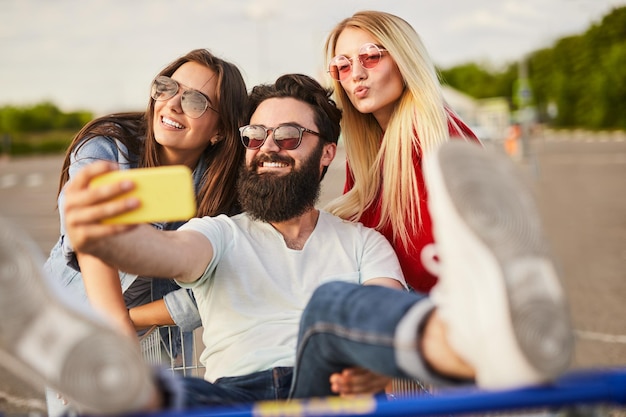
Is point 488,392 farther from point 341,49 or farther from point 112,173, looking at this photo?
point 341,49

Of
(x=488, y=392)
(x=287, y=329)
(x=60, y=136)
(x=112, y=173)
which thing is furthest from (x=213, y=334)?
(x=60, y=136)

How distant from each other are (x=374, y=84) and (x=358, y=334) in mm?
1863

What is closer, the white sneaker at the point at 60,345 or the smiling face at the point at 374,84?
the white sneaker at the point at 60,345

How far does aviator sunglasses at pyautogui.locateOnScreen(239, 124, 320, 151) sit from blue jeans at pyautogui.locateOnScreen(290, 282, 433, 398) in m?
1.04

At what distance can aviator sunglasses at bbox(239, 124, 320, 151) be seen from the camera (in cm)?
321

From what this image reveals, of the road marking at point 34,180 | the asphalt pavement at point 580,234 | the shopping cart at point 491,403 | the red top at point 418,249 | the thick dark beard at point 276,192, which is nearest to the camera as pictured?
the shopping cart at point 491,403

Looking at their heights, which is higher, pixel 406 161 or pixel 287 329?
pixel 406 161

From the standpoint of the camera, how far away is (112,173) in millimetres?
1912

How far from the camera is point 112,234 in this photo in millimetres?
1982

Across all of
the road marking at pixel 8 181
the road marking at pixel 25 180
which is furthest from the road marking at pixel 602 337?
the road marking at pixel 8 181

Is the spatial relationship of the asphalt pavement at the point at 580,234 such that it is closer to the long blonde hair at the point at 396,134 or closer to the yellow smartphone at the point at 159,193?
the long blonde hair at the point at 396,134

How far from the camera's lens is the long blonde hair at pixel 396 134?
348cm

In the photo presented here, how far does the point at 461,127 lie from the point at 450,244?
1854 millimetres

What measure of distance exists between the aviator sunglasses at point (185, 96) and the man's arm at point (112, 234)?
4.10 ft
